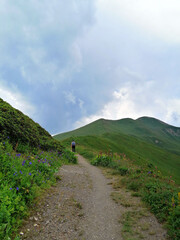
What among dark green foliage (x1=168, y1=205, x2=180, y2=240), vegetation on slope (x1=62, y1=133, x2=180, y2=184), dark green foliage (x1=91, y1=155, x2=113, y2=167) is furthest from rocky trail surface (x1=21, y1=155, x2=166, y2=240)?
vegetation on slope (x1=62, y1=133, x2=180, y2=184)

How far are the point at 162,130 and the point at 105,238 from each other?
20847 cm

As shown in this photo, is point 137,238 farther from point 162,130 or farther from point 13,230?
point 162,130

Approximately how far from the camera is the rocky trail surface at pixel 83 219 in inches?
162

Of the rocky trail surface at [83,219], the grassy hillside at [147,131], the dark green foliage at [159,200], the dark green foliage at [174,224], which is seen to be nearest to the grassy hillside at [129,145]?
the grassy hillside at [147,131]

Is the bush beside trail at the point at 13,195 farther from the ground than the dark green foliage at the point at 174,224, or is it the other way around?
the bush beside trail at the point at 13,195

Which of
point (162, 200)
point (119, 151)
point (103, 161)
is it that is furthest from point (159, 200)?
point (119, 151)

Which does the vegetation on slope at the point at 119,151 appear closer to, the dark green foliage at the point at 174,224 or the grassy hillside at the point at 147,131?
the dark green foliage at the point at 174,224

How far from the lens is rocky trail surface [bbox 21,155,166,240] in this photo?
13.5 ft

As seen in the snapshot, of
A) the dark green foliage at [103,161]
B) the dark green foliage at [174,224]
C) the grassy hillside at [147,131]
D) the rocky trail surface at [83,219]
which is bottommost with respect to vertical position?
the rocky trail surface at [83,219]

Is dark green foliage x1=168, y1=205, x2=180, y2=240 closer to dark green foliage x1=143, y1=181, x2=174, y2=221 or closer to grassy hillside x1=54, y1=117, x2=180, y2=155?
dark green foliage x1=143, y1=181, x2=174, y2=221

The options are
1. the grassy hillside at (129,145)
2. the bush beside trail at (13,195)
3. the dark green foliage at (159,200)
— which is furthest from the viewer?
the grassy hillside at (129,145)

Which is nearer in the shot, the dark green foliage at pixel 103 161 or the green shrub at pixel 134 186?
the green shrub at pixel 134 186

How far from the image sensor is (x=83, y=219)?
16.2ft

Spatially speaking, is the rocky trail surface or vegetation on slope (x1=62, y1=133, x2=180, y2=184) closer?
the rocky trail surface
